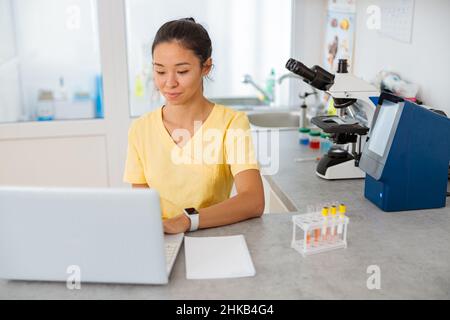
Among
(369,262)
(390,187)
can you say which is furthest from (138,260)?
(390,187)

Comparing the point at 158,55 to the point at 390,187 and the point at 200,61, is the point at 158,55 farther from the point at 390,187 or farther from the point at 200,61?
the point at 390,187

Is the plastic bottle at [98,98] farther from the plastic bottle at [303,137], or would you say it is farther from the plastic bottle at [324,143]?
the plastic bottle at [324,143]

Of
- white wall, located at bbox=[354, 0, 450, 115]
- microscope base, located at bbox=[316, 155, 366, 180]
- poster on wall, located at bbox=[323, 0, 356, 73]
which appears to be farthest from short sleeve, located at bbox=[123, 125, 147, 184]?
poster on wall, located at bbox=[323, 0, 356, 73]

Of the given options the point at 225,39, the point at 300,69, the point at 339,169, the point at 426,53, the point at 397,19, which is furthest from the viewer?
the point at 225,39

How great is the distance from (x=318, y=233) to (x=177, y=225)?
1.21 ft

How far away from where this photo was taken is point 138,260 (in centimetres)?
106

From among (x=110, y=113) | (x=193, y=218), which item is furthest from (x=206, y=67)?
(x=110, y=113)

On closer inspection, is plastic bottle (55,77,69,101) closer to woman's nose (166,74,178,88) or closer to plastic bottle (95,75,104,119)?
plastic bottle (95,75,104,119)

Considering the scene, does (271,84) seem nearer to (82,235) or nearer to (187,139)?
(187,139)

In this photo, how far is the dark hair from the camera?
4.91ft

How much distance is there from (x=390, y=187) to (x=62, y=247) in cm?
98

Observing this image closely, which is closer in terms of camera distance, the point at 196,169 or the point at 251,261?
the point at 251,261

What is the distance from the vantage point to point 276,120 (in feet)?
10.5

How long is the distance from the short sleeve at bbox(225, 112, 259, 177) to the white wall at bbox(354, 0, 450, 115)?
3.20ft
